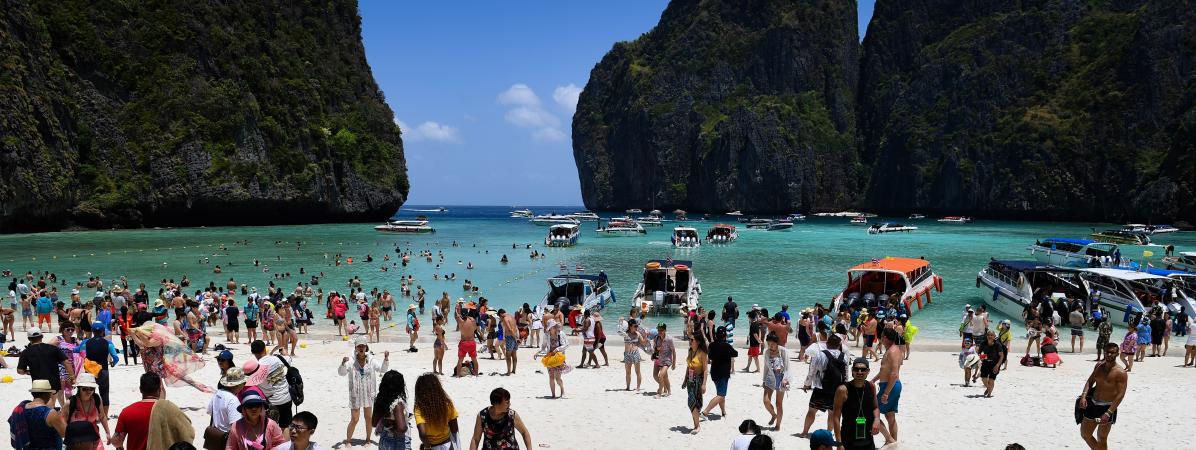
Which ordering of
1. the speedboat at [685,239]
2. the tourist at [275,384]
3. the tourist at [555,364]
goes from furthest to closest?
1. the speedboat at [685,239]
2. the tourist at [555,364]
3. the tourist at [275,384]

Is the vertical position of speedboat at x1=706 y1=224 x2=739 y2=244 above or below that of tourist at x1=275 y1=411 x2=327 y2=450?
below

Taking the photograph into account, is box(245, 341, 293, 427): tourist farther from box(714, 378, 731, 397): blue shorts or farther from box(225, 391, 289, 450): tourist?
box(714, 378, 731, 397): blue shorts

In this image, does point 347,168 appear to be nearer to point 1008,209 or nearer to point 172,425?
point 172,425

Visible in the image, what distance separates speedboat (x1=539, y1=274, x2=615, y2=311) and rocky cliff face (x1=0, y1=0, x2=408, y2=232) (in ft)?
203

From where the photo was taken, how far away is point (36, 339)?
33.3 feet

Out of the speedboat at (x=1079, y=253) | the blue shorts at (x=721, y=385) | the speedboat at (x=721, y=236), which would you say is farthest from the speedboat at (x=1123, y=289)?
the speedboat at (x=721, y=236)

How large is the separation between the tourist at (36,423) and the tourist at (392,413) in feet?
9.84

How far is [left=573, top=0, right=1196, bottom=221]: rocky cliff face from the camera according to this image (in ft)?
385

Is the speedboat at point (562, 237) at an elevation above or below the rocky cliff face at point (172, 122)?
below

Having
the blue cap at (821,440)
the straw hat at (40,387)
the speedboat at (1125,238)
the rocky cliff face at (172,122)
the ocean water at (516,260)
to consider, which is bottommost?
the ocean water at (516,260)

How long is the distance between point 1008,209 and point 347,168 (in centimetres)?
11344

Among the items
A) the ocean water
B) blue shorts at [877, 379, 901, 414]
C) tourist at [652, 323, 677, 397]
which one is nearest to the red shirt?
tourist at [652, 323, 677, 397]

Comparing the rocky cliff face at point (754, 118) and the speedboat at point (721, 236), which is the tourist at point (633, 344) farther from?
the rocky cliff face at point (754, 118)

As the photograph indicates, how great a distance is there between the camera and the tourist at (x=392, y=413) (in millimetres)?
6555
